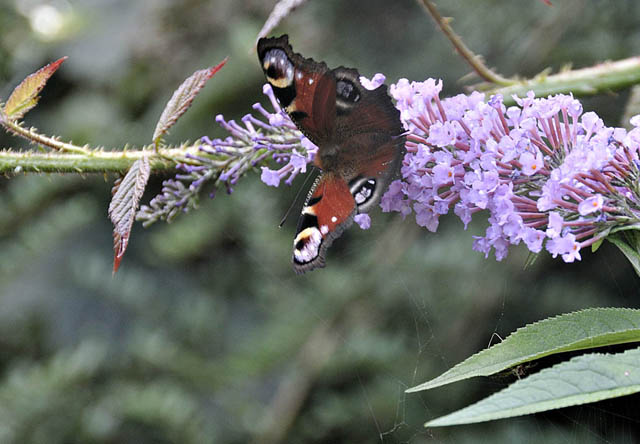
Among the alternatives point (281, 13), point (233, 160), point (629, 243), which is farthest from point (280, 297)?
point (629, 243)

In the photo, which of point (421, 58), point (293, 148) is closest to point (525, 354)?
point (293, 148)

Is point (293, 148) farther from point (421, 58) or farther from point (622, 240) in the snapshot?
point (421, 58)

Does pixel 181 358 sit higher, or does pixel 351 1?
pixel 351 1

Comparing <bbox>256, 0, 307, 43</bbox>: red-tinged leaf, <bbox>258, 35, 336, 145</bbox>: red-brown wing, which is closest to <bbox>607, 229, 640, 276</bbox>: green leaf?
<bbox>258, 35, 336, 145</bbox>: red-brown wing

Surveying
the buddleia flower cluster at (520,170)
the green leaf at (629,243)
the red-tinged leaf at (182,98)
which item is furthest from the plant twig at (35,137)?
the green leaf at (629,243)

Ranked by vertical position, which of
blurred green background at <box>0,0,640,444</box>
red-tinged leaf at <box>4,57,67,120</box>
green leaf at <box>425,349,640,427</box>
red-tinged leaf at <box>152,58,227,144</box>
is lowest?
blurred green background at <box>0,0,640,444</box>

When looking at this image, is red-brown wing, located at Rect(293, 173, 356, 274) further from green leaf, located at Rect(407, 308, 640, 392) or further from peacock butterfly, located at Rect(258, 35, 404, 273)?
green leaf, located at Rect(407, 308, 640, 392)

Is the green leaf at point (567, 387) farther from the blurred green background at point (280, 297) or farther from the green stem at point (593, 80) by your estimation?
the blurred green background at point (280, 297)

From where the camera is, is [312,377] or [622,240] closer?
[622,240]

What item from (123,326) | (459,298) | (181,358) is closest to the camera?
(459,298)
